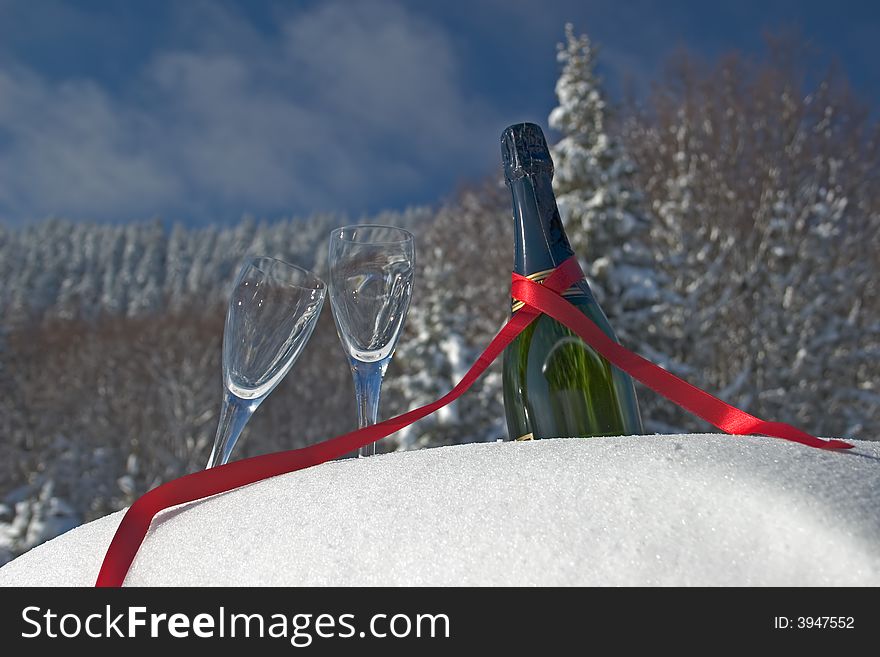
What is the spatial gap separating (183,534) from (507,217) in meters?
18.3

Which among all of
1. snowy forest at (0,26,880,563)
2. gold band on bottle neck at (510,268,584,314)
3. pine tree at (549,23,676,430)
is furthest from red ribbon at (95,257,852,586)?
pine tree at (549,23,676,430)

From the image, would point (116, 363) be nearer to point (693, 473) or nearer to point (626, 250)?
point (626, 250)

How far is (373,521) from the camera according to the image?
612mm

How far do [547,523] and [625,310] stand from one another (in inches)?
372

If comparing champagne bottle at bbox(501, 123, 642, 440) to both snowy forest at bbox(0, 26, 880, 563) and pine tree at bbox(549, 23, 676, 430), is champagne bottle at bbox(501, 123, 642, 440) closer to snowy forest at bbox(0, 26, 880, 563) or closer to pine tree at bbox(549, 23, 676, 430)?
snowy forest at bbox(0, 26, 880, 563)

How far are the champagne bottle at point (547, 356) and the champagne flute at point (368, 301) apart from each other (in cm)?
21

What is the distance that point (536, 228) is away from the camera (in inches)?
51.3

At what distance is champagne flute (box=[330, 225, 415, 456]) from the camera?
46.2 inches

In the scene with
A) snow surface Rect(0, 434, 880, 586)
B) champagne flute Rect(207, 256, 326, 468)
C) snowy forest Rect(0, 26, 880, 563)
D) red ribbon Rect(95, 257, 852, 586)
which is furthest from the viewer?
snowy forest Rect(0, 26, 880, 563)

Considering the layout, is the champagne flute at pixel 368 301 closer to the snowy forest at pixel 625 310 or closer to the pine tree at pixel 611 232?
the snowy forest at pixel 625 310

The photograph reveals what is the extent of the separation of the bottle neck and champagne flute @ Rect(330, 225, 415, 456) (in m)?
0.22

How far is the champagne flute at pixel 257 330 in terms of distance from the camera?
112 cm

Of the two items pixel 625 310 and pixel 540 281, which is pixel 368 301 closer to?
pixel 540 281

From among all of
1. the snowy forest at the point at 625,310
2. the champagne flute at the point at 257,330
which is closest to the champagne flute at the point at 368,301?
the champagne flute at the point at 257,330
